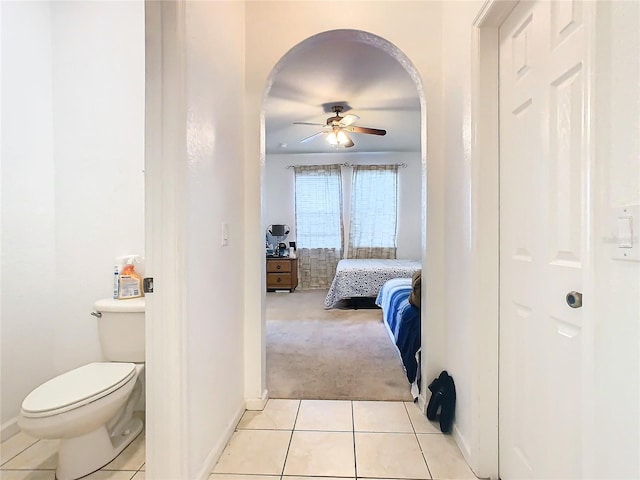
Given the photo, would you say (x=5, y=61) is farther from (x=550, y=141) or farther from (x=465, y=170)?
(x=550, y=141)

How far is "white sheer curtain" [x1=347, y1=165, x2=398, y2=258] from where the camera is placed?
249 inches

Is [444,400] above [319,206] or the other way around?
the other way around

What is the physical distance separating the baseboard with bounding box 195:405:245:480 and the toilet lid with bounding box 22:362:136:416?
1.77 feet

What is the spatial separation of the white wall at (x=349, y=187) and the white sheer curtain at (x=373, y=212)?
136 mm

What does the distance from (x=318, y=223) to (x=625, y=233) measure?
5.84 metres

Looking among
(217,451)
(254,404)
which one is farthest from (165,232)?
(254,404)

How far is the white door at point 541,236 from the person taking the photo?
96 cm

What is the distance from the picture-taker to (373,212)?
20.9 feet

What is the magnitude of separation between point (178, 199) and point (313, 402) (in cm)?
160

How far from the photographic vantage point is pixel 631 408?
2.26 ft

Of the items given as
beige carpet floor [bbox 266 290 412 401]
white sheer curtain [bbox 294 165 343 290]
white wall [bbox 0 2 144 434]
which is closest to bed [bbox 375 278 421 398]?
beige carpet floor [bbox 266 290 412 401]

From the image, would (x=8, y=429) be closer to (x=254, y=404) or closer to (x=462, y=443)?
(x=254, y=404)

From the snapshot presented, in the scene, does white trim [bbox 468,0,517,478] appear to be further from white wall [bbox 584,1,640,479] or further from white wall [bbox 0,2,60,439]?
white wall [bbox 0,2,60,439]

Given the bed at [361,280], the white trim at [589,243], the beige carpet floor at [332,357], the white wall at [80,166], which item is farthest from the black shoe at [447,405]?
the bed at [361,280]
